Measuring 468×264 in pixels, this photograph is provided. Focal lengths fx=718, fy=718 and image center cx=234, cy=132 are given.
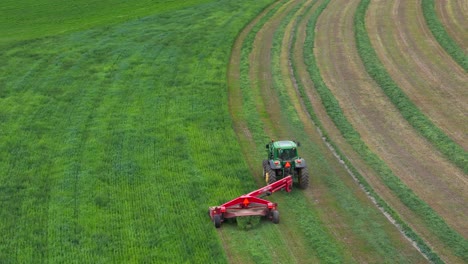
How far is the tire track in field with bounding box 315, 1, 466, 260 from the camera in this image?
28922 millimetres

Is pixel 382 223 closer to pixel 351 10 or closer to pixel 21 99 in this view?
pixel 21 99

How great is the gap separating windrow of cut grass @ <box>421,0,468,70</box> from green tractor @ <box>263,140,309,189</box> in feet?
63.5

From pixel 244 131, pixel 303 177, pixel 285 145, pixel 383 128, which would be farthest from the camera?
pixel 244 131

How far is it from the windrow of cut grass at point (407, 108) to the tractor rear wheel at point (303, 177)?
23.5 feet

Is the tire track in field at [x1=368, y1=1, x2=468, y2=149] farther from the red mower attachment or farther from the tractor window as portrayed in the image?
the red mower attachment

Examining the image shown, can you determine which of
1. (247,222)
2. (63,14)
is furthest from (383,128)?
(63,14)

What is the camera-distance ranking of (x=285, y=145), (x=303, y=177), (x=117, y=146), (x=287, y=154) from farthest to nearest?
(x=117, y=146) < (x=285, y=145) < (x=287, y=154) < (x=303, y=177)

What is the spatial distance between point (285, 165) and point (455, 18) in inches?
1247

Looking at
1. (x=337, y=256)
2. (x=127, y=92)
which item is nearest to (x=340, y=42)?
(x=127, y=92)

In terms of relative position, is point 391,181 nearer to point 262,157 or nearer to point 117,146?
point 262,157

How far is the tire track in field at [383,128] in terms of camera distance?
28.9 m

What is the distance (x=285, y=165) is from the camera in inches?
1138

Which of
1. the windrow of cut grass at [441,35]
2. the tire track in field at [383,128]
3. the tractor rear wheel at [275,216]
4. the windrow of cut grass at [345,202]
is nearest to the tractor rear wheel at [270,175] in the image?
the windrow of cut grass at [345,202]

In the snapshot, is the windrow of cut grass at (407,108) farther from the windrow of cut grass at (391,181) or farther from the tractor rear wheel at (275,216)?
the tractor rear wheel at (275,216)
